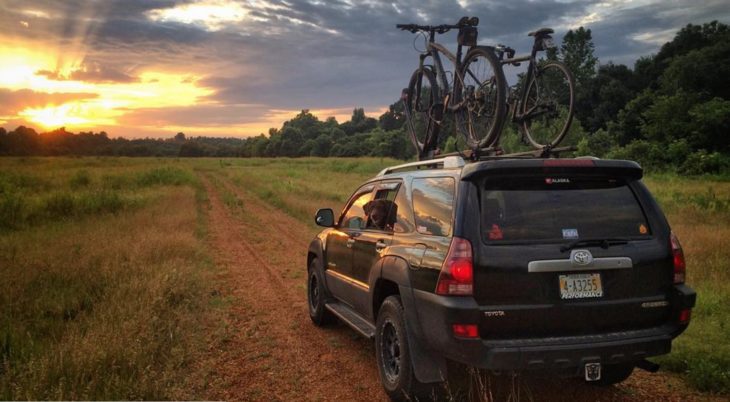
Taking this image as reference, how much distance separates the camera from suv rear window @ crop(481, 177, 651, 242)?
11.8ft

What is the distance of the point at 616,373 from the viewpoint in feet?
14.8

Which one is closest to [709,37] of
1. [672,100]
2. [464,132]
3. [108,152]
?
[672,100]

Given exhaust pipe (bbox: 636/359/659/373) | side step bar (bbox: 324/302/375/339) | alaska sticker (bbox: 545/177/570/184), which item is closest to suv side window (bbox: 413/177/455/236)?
alaska sticker (bbox: 545/177/570/184)

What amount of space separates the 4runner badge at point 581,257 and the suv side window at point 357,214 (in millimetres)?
2397

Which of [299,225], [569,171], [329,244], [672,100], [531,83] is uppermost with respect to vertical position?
[672,100]

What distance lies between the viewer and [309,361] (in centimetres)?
549

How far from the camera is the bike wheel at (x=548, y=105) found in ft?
18.7

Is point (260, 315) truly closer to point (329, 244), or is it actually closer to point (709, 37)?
point (329, 244)

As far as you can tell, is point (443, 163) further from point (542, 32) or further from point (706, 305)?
point (706, 305)

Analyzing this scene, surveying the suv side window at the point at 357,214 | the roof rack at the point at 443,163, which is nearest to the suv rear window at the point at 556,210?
the roof rack at the point at 443,163

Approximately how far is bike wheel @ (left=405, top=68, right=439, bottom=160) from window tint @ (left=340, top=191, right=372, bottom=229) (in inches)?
87.6

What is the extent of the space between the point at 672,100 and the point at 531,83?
41.4 metres

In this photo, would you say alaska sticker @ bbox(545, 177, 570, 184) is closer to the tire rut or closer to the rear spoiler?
the rear spoiler

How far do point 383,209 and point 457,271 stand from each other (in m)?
1.77
